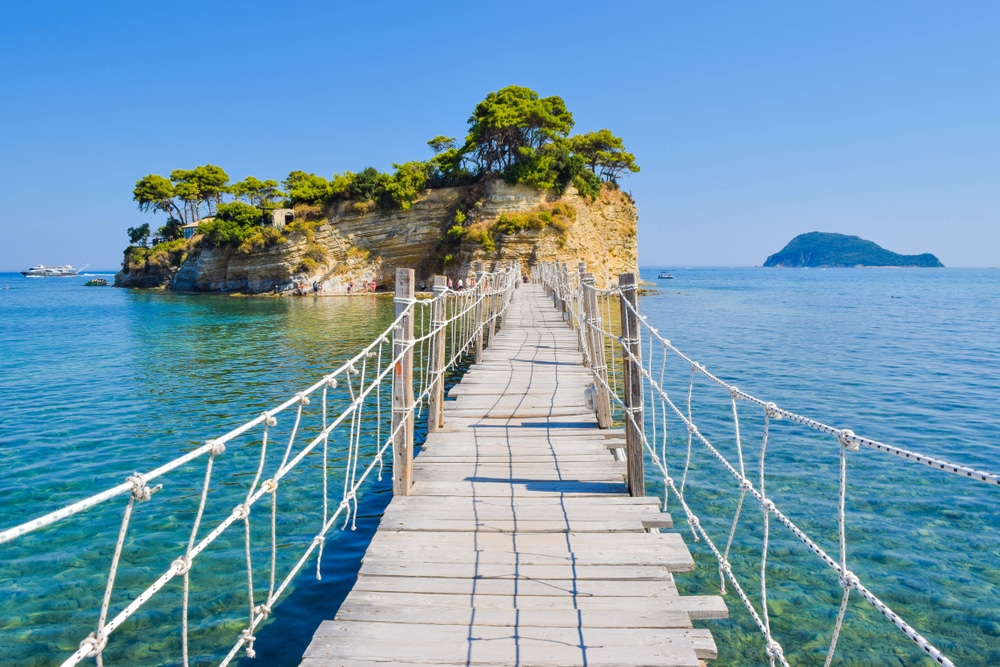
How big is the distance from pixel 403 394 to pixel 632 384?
6.63ft

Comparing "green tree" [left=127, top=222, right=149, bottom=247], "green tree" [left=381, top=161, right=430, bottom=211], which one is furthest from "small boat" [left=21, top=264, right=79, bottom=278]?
"green tree" [left=381, top=161, right=430, bottom=211]

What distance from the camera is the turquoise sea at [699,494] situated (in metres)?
5.05

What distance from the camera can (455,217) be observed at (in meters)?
47.3

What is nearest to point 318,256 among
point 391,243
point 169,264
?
point 391,243

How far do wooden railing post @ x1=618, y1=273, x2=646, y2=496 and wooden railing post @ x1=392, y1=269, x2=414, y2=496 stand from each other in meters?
1.90

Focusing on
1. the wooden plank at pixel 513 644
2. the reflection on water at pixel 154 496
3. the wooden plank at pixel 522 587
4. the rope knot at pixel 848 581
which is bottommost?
the reflection on water at pixel 154 496

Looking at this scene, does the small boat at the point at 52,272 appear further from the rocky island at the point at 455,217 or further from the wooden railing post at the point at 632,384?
the wooden railing post at the point at 632,384

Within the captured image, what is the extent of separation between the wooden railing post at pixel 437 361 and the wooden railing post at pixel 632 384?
2.53m


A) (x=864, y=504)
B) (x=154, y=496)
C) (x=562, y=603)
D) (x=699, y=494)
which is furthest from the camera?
(x=154, y=496)

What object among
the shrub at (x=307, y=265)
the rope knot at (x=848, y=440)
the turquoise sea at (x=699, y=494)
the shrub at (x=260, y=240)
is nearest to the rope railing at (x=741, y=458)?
the rope knot at (x=848, y=440)

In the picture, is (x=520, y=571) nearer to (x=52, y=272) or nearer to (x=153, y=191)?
(x=153, y=191)

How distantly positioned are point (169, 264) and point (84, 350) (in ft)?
158

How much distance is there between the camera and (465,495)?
4.94 m

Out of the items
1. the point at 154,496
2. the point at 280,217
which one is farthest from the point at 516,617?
the point at 280,217
